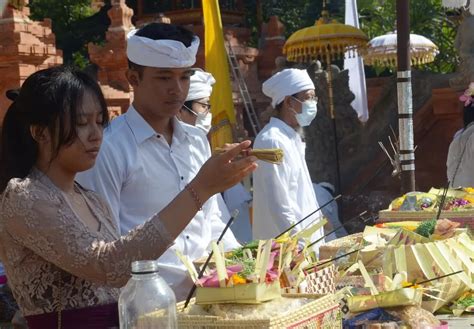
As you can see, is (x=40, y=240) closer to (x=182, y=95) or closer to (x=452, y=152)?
(x=182, y=95)

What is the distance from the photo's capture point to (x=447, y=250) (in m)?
3.56

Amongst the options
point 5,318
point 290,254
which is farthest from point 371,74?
point 290,254

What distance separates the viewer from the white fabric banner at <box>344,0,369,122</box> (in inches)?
511

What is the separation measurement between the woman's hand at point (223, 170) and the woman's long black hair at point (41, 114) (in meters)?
0.32

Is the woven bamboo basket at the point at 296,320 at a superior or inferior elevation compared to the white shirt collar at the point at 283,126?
inferior

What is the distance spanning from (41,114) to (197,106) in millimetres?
2636

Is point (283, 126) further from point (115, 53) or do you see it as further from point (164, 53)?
point (115, 53)

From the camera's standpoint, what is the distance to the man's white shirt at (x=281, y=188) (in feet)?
16.7

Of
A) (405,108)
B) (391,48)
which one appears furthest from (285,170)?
(391,48)

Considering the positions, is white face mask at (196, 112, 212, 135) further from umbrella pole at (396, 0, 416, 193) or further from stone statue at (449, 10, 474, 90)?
stone statue at (449, 10, 474, 90)

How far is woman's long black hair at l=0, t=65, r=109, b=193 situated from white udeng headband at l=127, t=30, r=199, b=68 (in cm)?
71

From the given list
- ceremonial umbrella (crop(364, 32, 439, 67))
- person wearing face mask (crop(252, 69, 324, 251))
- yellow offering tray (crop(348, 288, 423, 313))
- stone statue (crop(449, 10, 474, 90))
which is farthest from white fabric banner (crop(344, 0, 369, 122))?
yellow offering tray (crop(348, 288, 423, 313))

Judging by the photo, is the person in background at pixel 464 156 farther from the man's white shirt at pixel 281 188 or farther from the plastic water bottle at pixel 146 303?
the plastic water bottle at pixel 146 303

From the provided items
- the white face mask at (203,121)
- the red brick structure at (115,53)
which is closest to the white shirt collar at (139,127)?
the white face mask at (203,121)
